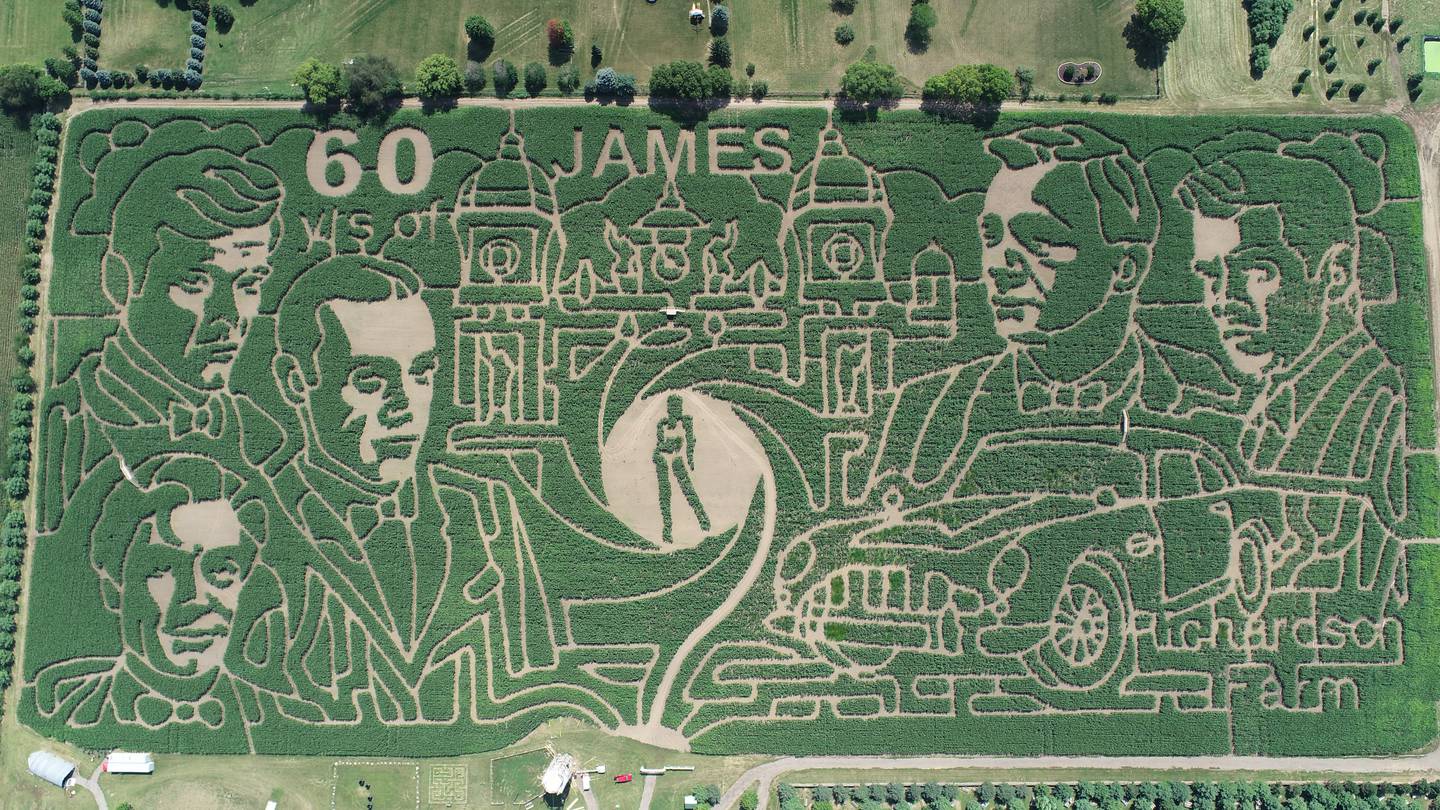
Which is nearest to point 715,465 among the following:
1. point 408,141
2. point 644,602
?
point 644,602

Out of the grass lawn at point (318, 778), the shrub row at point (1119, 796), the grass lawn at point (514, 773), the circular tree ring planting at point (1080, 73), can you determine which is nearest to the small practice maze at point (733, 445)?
the grass lawn at point (318, 778)

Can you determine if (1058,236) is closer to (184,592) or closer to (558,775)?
(558,775)

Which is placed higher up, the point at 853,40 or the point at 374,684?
the point at 853,40

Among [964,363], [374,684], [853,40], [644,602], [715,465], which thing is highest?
[853,40]

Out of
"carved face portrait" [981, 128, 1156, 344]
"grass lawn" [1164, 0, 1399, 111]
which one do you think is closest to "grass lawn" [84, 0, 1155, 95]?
"grass lawn" [1164, 0, 1399, 111]

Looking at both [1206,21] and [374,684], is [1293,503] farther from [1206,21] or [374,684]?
[374,684]
